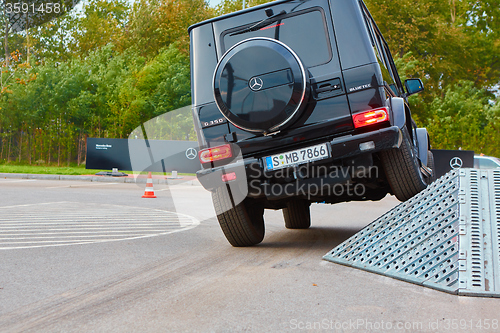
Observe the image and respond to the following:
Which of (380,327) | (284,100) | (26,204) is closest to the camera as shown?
(380,327)

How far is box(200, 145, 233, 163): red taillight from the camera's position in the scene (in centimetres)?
514

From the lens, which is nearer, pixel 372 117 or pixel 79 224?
pixel 372 117

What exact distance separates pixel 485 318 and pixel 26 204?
9.12m

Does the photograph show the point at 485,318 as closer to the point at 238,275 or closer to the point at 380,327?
the point at 380,327

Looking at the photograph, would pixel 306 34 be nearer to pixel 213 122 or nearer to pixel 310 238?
pixel 213 122

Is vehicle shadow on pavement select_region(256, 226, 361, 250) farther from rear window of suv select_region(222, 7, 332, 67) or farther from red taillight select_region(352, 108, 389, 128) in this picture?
rear window of suv select_region(222, 7, 332, 67)

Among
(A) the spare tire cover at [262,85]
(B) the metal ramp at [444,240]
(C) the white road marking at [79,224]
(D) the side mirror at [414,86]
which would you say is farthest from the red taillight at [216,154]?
(D) the side mirror at [414,86]

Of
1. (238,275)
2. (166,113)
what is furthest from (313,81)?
(166,113)

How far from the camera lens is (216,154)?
17.0ft

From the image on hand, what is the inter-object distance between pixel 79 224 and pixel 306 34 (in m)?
4.59

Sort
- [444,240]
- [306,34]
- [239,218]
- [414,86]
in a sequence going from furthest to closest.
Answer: [414,86], [239,218], [306,34], [444,240]

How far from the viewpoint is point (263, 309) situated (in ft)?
10.7

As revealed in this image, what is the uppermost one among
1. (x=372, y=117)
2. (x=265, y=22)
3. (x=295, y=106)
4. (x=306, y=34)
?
(x=265, y=22)

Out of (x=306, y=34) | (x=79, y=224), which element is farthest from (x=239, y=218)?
(x=79, y=224)
